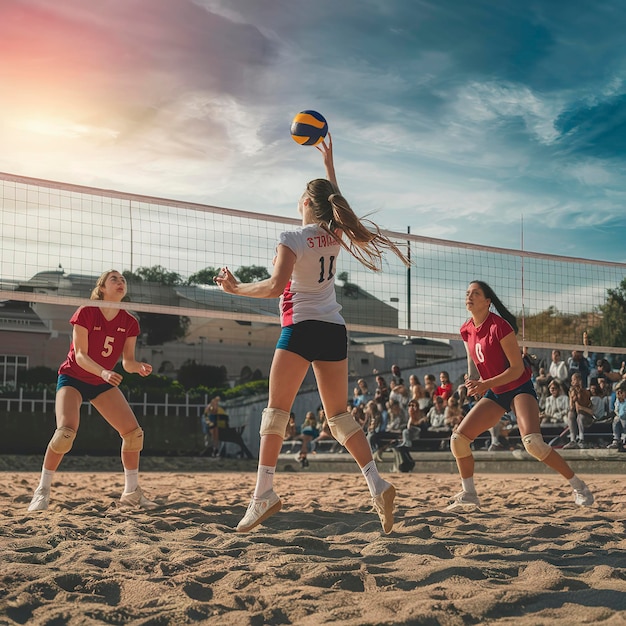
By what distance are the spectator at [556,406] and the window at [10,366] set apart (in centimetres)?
1785

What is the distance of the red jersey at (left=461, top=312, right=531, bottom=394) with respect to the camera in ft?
19.2

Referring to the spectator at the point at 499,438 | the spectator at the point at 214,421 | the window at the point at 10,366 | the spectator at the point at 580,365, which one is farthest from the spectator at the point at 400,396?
the window at the point at 10,366

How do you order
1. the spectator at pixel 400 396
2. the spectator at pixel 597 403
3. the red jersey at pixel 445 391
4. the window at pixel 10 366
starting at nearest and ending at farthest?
the spectator at pixel 597 403
the red jersey at pixel 445 391
the spectator at pixel 400 396
the window at pixel 10 366

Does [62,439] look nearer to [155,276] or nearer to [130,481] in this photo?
[130,481]

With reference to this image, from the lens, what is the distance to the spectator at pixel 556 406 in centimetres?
1254

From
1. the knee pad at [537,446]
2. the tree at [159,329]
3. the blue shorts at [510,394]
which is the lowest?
the knee pad at [537,446]

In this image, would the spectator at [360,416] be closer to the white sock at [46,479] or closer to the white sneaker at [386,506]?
A: the white sock at [46,479]

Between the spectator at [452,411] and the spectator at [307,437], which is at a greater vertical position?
the spectator at [452,411]

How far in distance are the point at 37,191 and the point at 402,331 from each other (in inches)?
136

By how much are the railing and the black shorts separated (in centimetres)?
2005

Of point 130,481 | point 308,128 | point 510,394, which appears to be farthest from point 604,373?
point 130,481

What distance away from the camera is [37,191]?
279 inches

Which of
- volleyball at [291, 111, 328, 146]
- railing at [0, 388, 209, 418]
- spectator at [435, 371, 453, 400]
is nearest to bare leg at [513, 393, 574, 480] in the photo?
volleyball at [291, 111, 328, 146]

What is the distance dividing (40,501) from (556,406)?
29.2 ft
